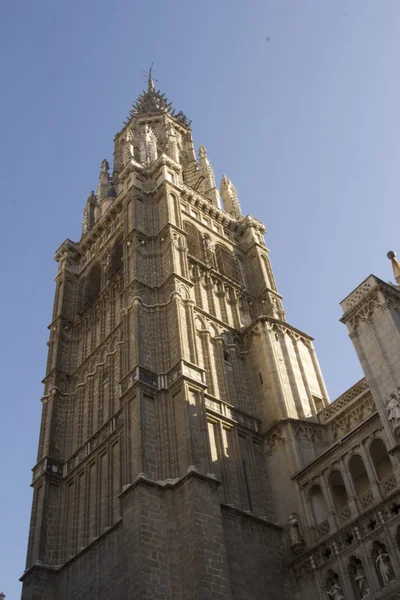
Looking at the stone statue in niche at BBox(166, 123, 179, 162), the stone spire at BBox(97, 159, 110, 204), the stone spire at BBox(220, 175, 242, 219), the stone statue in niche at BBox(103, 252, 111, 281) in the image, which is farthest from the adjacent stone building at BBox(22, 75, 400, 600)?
the stone spire at BBox(97, 159, 110, 204)

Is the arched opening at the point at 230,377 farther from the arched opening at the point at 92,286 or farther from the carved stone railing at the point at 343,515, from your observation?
the arched opening at the point at 92,286

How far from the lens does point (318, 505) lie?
25438mm

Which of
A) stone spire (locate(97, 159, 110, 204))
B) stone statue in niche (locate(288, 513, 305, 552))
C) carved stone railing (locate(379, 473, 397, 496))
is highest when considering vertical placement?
stone spire (locate(97, 159, 110, 204))

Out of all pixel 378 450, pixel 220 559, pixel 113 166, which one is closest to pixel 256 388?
pixel 378 450

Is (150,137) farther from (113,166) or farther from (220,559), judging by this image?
(220,559)

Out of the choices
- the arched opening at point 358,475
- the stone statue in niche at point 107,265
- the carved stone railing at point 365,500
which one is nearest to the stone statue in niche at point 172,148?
the stone statue in niche at point 107,265

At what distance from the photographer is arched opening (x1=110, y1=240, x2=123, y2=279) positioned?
37.5 metres

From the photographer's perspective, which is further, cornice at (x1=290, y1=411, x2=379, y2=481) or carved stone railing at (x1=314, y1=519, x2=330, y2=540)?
carved stone railing at (x1=314, y1=519, x2=330, y2=540)

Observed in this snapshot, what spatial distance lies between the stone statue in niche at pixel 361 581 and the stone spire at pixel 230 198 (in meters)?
26.8

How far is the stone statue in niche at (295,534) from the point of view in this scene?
80.3ft

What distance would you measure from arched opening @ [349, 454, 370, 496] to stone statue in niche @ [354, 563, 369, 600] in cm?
323

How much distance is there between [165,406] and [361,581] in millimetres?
9194

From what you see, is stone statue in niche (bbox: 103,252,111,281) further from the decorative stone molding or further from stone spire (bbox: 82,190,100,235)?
the decorative stone molding

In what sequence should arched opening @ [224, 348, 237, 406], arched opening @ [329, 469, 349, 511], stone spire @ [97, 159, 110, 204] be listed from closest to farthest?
1. arched opening @ [329, 469, 349, 511]
2. arched opening @ [224, 348, 237, 406]
3. stone spire @ [97, 159, 110, 204]
